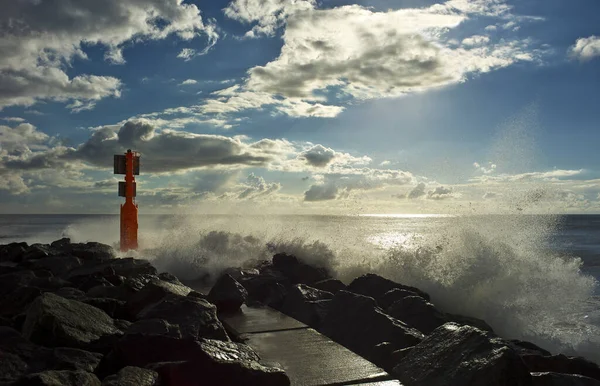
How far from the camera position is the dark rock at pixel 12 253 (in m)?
10.5

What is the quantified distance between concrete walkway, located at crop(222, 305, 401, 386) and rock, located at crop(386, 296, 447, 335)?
2083mm

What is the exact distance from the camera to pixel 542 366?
16.3 ft

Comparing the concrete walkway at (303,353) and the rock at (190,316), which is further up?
the rock at (190,316)

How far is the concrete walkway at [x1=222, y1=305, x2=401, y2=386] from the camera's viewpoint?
355 centimetres

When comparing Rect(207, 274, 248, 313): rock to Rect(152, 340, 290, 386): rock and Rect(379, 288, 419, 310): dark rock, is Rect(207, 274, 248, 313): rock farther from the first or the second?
Rect(379, 288, 419, 310): dark rock

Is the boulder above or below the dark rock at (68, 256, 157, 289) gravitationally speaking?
below

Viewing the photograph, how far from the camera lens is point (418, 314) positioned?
6.61 m

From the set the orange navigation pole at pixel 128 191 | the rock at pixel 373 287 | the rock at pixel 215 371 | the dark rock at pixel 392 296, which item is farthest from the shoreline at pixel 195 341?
the orange navigation pole at pixel 128 191

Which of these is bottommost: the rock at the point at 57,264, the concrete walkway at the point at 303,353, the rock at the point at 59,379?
the concrete walkway at the point at 303,353

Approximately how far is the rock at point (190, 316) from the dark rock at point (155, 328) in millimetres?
152

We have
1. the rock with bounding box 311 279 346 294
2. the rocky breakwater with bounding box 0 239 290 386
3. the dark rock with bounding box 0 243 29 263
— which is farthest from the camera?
the dark rock with bounding box 0 243 29 263

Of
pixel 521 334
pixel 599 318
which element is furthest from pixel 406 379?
pixel 599 318

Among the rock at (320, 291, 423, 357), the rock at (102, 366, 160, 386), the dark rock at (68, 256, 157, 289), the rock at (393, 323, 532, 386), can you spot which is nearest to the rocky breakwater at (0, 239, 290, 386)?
the rock at (102, 366, 160, 386)

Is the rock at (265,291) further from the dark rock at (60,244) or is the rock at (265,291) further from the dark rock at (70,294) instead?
the dark rock at (60,244)
